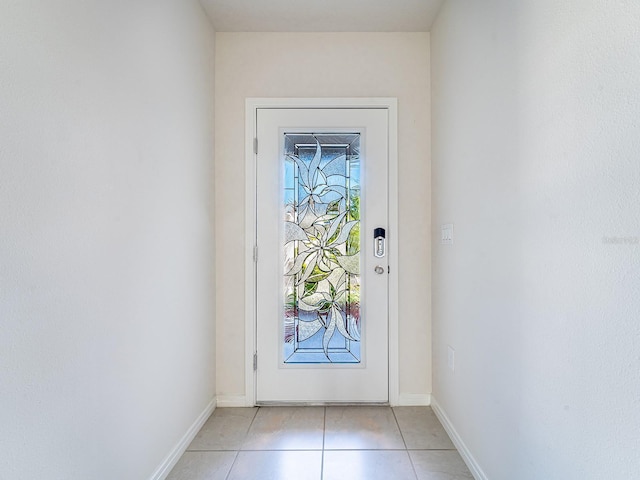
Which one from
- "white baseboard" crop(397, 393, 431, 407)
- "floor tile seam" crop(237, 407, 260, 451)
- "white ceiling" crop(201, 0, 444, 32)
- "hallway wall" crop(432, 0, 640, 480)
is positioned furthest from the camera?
"white baseboard" crop(397, 393, 431, 407)

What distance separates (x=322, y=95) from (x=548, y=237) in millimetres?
1809

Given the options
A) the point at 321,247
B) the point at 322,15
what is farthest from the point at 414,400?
the point at 322,15

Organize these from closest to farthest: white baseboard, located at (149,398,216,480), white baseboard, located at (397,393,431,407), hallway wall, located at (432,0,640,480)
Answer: hallway wall, located at (432,0,640,480), white baseboard, located at (149,398,216,480), white baseboard, located at (397,393,431,407)

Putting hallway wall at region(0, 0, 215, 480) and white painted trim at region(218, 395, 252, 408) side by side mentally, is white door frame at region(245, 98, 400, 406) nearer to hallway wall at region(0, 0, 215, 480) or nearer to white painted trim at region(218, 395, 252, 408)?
white painted trim at region(218, 395, 252, 408)

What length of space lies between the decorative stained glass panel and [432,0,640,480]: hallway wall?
0.75 meters

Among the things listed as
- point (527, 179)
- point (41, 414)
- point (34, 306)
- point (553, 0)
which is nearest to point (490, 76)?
point (553, 0)

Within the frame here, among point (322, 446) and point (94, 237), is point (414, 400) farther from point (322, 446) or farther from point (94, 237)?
point (94, 237)

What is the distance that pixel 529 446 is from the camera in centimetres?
128

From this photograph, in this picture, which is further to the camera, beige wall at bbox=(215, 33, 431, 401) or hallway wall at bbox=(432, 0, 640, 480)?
beige wall at bbox=(215, 33, 431, 401)

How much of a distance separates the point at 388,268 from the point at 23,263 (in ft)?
6.49

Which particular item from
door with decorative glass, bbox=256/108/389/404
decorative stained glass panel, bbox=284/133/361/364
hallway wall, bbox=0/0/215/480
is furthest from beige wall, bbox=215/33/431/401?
hallway wall, bbox=0/0/215/480

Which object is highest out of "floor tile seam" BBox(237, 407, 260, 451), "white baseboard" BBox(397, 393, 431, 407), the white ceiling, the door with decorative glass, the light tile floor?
the white ceiling

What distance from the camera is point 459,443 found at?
1.95 m

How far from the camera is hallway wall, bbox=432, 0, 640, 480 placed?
0.89m
